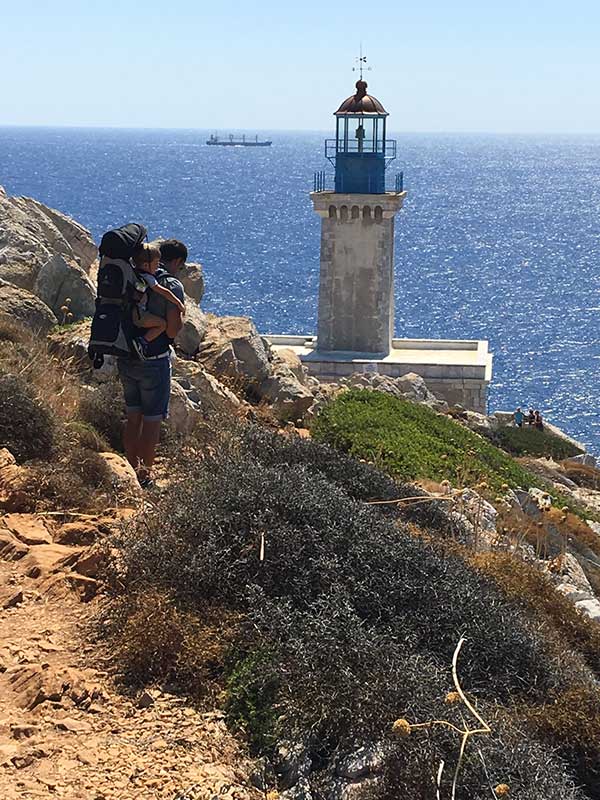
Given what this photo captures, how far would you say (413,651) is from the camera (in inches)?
192

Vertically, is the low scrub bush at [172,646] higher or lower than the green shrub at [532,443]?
higher

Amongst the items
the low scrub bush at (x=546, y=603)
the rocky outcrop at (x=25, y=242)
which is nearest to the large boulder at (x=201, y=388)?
the rocky outcrop at (x=25, y=242)

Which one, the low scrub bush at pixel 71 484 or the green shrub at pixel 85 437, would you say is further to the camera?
the green shrub at pixel 85 437

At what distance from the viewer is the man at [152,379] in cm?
706

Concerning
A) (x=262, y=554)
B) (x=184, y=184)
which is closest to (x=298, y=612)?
(x=262, y=554)

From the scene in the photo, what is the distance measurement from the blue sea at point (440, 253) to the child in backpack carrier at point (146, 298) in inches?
1098

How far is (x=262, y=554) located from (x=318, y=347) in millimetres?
24747

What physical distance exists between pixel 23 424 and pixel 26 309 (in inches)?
121

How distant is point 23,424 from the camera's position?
6.98 metres

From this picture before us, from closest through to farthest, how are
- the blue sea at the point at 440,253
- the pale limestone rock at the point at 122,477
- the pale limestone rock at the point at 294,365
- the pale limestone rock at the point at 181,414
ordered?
the pale limestone rock at the point at 122,477, the pale limestone rock at the point at 181,414, the pale limestone rock at the point at 294,365, the blue sea at the point at 440,253

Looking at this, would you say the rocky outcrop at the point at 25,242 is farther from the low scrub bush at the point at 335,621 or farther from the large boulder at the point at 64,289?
the low scrub bush at the point at 335,621

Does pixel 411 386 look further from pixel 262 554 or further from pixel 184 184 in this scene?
pixel 184 184

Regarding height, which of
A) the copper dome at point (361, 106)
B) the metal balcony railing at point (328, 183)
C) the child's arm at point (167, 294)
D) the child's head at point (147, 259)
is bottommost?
the metal balcony railing at point (328, 183)

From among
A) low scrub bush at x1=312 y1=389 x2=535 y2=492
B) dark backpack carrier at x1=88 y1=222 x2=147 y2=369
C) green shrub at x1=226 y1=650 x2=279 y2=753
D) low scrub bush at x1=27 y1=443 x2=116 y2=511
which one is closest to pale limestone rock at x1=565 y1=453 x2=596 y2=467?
low scrub bush at x1=312 y1=389 x2=535 y2=492
